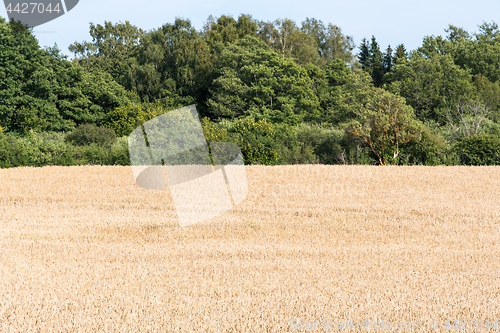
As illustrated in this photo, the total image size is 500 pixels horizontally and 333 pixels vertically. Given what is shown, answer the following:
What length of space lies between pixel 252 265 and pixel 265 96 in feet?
135

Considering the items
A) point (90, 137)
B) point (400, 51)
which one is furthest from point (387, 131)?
point (400, 51)

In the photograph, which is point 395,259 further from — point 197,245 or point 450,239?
point 197,245

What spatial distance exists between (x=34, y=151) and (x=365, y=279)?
72.9 ft

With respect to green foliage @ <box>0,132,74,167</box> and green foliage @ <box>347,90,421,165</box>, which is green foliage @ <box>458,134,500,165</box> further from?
green foliage @ <box>0,132,74,167</box>

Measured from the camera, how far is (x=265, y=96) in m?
46.8

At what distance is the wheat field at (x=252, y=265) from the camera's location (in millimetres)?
4547

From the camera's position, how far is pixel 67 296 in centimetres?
511

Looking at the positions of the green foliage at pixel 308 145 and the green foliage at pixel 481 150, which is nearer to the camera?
the green foliage at pixel 481 150

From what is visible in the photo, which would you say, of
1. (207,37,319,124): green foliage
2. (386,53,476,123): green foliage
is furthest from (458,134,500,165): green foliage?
(386,53,476,123): green foliage

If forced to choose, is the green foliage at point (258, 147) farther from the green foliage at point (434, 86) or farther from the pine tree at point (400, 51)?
the pine tree at point (400, 51)

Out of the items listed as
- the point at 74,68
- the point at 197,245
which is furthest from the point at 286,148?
the point at 74,68

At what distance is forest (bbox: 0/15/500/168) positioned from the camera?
2781 centimetres

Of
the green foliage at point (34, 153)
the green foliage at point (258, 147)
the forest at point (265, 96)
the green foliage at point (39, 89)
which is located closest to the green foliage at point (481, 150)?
the forest at point (265, 96)

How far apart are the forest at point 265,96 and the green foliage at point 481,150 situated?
2.3 inches
